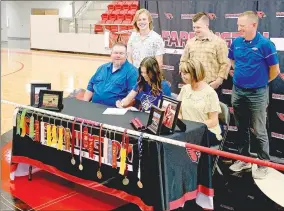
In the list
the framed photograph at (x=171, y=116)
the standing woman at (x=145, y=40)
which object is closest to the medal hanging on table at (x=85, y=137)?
the framed photograph at (x=171, y=116)

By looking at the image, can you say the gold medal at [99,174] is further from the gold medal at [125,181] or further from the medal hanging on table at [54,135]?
the medal hanging on table at [54,135]

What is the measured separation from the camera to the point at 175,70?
5.09 meters

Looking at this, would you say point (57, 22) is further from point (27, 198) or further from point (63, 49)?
point (27, 198)

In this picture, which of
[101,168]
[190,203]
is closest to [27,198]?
[101,168]

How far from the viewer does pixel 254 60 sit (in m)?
3.67

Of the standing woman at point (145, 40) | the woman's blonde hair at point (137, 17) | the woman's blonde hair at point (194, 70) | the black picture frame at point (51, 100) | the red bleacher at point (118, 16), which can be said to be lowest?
the black picture frame at point (51, 100)

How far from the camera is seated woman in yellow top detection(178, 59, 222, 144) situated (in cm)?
325

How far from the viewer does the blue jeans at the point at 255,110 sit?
3.78 metres

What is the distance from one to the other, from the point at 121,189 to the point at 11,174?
50.0 inches

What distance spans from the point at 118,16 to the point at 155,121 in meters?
13.1

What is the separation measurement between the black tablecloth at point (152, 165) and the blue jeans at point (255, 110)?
1.03 meters

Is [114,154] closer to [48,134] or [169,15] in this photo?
[48,134]

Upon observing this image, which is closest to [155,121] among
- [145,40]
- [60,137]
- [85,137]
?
[85,137]

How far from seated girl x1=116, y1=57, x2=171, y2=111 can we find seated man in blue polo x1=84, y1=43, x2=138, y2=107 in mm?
106
